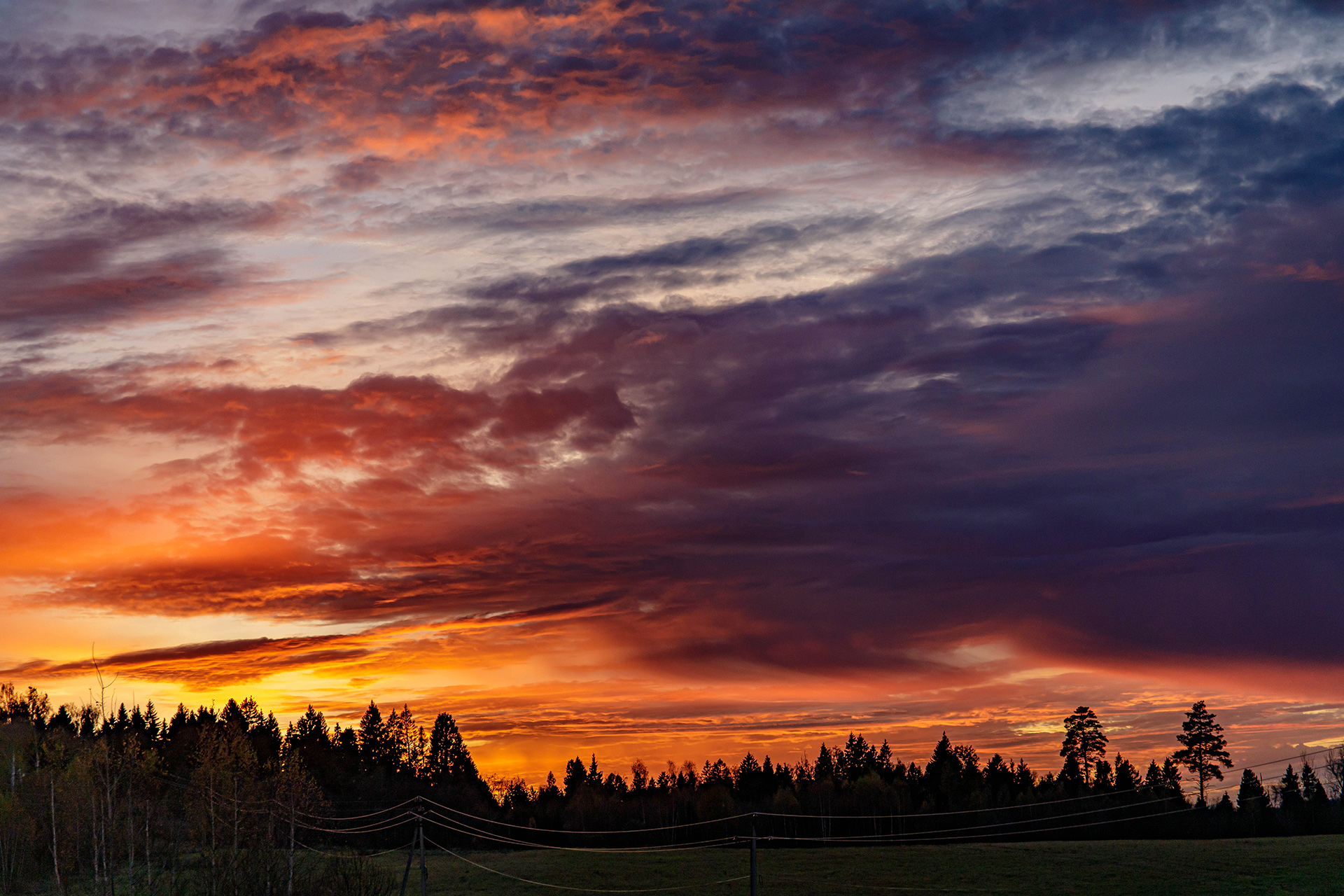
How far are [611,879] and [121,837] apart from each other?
5332cm

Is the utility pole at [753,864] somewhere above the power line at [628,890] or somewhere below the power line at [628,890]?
above

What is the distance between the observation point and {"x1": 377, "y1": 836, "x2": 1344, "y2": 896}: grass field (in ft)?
337

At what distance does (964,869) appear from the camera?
12094 cm

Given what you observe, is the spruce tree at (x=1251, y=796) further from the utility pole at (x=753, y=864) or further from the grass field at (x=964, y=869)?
the utility pole at (x=753, y=864)

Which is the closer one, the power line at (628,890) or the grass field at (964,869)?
the grass field at (964,869)

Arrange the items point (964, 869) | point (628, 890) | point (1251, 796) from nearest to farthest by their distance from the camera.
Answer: point (964, 869) < point (628, 890) < point (1251, 796)

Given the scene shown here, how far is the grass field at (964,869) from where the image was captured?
102812 millimetres

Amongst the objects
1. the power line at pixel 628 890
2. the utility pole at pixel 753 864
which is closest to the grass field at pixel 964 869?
the power line at pixel 628 890

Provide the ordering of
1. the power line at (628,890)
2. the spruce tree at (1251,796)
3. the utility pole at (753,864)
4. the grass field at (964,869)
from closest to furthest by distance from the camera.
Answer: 1. the utility pole at (753,864)
2. the grass field at (964,869)
3. the power line at (628,890)
4. the spruce tree at (1251,796)

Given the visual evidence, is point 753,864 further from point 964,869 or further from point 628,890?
point 964,869

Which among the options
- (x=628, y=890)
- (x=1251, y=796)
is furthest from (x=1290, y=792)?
(x=628, y=890)

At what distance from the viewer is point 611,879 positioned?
426ft

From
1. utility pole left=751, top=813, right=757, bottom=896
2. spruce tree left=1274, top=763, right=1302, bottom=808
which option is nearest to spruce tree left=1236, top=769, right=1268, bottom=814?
spruce tree left=1274, top=763, right=1302, bottom=808

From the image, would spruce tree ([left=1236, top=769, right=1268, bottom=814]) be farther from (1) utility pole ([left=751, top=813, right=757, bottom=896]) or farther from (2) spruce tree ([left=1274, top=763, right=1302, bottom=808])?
(1) utility pole ([left=751, top=813, right=757, bottom=896])
